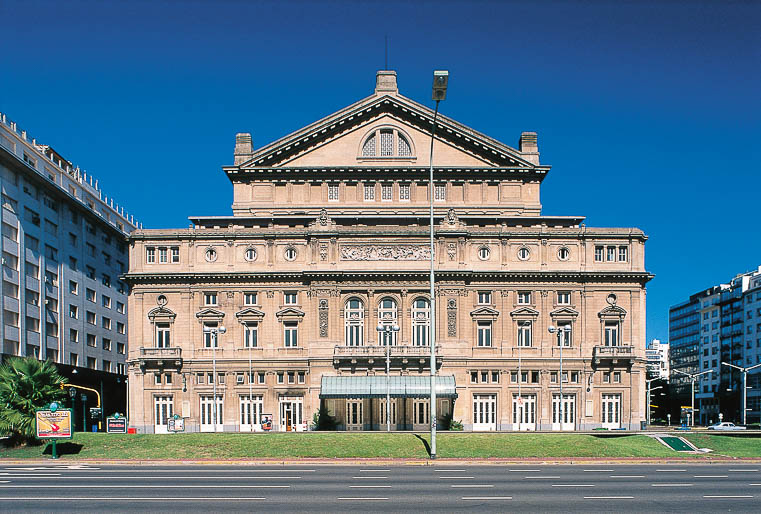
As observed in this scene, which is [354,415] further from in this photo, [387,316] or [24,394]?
[24,394]

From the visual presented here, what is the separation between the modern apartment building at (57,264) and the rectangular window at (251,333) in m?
23.2

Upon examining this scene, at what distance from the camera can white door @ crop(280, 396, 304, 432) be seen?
233ft

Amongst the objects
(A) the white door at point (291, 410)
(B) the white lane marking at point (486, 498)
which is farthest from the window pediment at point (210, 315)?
(B) the white lane marking at point (486, 498)

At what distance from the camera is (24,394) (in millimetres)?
46906

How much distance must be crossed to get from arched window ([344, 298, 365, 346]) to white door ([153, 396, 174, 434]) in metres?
17.7

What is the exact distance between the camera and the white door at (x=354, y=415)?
7031 cm

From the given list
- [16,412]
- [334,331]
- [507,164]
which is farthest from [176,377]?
[507,164]

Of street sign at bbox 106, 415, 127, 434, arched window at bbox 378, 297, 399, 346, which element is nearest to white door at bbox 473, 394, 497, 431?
arched window at bbox 378, 297, 399, 346

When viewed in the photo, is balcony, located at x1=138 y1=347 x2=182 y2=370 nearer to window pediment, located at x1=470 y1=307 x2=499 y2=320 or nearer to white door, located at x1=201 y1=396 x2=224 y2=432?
white door, located at x1=201 y1=396 x2=224 y2=432

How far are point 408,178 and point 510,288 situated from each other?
15609 mm

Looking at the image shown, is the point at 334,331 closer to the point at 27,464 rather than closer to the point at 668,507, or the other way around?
the point at 27,464

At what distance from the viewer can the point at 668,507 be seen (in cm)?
2517

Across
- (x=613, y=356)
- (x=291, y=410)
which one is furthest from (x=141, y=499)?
(x=613, y=356)

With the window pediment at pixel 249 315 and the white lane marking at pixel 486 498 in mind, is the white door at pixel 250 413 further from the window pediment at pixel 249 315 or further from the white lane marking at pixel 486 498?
the white lane marking at pixel 486 498
